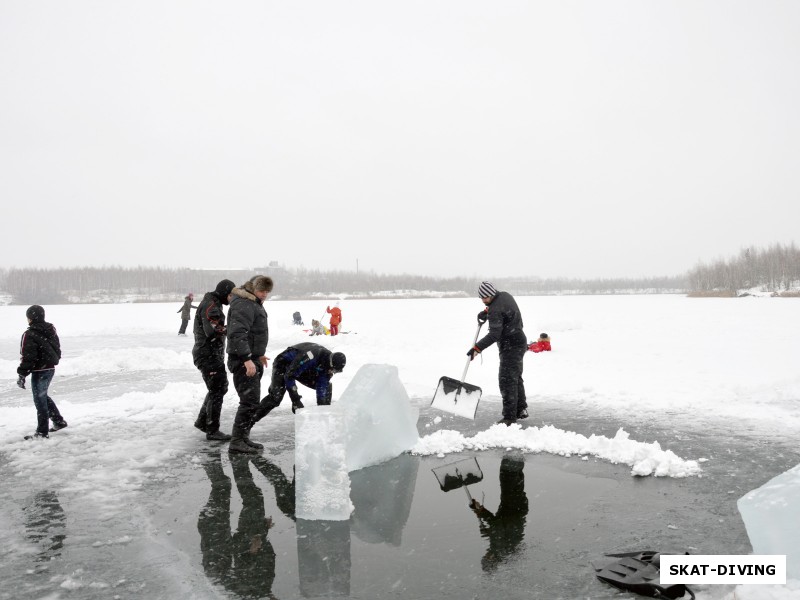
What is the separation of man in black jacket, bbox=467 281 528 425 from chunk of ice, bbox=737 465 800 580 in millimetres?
3661

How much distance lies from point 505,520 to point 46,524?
344cm

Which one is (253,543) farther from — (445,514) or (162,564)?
(445,514)

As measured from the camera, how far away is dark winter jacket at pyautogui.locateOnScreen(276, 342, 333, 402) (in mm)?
5609

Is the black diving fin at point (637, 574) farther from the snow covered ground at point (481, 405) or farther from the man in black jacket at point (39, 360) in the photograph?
the man in black jacket at point (39, 360)

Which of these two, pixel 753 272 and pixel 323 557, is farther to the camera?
pixel 753 272

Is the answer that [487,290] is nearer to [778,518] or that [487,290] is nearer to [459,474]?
[459,474]

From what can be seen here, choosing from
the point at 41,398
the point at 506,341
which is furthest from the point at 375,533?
the point at 41,398

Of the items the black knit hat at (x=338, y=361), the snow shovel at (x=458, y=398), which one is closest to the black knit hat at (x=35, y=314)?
the black knit hat at (x=338, y=361)

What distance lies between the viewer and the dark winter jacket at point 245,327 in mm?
5617

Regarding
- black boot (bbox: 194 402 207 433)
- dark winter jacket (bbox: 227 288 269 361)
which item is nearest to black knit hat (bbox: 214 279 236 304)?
dark winter jacket (bbox: 227 288 269 361)

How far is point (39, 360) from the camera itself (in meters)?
6.43

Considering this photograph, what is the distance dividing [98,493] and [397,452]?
9.12ft

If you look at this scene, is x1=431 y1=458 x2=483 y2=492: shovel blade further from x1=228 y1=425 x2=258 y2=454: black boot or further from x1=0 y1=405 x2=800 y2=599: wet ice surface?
x1=228 y1=425 x2=258 y2=454: black boot

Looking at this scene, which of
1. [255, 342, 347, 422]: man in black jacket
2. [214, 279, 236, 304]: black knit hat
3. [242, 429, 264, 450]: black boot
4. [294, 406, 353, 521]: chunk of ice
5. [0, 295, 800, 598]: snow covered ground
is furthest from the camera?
[214, 279, 236, 304]: black knit hat
